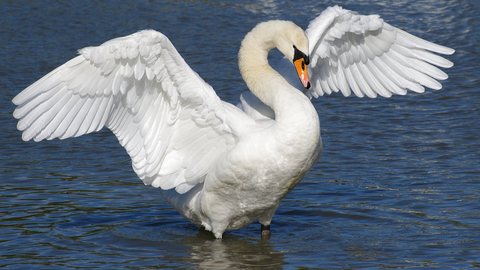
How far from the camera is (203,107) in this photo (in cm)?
586

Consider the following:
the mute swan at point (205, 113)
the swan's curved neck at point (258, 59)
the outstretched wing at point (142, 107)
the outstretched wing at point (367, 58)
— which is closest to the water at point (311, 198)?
the mute swan at point (205, 113)

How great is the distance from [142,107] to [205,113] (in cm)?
55

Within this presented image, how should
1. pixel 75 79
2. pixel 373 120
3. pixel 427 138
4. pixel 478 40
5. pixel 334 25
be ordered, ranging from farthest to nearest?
pixel 478 40 → pixel 373 120 → pixel 427 138 → pixel 334 25 → pixel 75 79

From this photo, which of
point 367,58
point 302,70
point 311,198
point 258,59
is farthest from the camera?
point 311,198

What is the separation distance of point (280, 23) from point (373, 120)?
13.4ft

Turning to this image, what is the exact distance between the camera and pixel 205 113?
5.90 m

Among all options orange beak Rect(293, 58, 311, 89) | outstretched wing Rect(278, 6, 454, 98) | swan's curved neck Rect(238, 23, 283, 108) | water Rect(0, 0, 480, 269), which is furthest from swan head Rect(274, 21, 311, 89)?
water Rect(0, 0, 480, 269)

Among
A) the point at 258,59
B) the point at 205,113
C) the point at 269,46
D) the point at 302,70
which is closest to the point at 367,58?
the point at 269,46

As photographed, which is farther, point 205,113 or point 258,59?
point 258,59

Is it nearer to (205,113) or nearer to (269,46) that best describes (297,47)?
(269,46)

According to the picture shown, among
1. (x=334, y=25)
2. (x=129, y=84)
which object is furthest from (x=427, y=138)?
(x=129, y=84)

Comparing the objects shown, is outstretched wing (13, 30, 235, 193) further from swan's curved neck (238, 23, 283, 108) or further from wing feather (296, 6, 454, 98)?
wing feather (296, 6, 454, 98)

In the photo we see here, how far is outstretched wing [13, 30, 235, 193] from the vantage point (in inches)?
216

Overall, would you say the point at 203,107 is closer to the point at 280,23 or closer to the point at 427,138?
the point at 280,23
